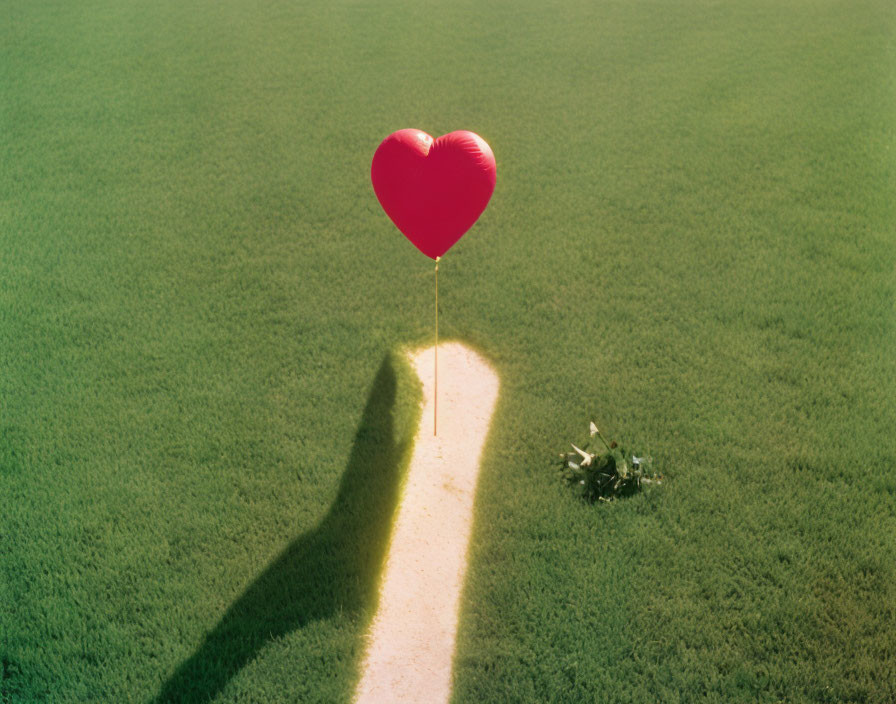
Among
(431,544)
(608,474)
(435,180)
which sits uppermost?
(435,180)

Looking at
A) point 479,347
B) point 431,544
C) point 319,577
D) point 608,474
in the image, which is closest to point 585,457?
point 608,474

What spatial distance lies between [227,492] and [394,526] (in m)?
1.57

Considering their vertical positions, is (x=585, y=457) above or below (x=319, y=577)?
above

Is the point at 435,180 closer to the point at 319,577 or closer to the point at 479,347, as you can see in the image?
the point at 479,347

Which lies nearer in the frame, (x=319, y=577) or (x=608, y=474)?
(x=319, y=577)

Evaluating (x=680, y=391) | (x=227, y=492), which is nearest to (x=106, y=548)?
(x=227, y=492)

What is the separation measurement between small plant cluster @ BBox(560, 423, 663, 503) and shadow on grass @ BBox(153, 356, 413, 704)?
1684 millimetres

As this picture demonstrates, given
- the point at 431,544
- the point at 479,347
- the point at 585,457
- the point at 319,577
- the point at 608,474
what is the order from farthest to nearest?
1. the point at 479,347
2. the point at 585,457
3. the point at 608,474
4. the point at 431,544
5. the point at 319,577

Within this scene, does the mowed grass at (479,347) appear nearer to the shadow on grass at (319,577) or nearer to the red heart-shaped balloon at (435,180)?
the shadow on grass at (319,577)

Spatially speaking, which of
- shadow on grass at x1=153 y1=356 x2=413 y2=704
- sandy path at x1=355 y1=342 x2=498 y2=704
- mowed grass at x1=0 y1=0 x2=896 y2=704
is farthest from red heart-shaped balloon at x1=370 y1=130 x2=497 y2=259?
shadow on grass at x1=153 y1=356 x2=413 y2=704

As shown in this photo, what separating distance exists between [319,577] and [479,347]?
3.25 meters

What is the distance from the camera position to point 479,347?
829 cm

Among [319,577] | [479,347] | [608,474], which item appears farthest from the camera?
[479,347]

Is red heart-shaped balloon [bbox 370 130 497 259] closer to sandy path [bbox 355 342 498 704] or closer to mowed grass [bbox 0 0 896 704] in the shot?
sandy path [bbox 355 342 498 704]
